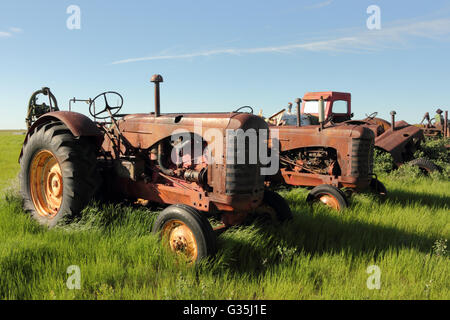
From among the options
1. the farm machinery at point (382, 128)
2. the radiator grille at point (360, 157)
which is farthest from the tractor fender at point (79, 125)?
the farm machinery at point (382, 128)

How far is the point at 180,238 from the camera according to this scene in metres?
3.14

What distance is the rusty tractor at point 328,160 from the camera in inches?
216

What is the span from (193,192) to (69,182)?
141 centimetres

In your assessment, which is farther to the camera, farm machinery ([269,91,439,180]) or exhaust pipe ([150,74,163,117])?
farm machinery ([269,91,439,180])

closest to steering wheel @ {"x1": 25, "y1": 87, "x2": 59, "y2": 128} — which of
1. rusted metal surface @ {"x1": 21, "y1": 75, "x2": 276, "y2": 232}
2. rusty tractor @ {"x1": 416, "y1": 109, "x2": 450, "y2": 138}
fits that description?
rusted metal surface @ {"x1": 21, "y1": 75, "x2": 276, "y2": 232}

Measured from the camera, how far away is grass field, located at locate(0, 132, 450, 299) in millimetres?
2666

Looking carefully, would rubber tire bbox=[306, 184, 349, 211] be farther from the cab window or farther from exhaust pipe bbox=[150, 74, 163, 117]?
the cab window

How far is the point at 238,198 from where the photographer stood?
3.30 metres

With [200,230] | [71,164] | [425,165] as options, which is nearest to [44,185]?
[71,164]

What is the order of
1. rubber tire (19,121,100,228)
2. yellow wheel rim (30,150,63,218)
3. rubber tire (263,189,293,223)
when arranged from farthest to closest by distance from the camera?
yellow wheel rim (30,150,63,218)
rubber tire (263,189,293,223)
rubber tire (19,121,100,228)

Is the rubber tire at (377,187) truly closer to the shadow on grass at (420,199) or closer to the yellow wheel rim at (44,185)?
the shadow on grass at (420,199)

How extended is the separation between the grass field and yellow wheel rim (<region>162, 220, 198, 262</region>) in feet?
0.37
